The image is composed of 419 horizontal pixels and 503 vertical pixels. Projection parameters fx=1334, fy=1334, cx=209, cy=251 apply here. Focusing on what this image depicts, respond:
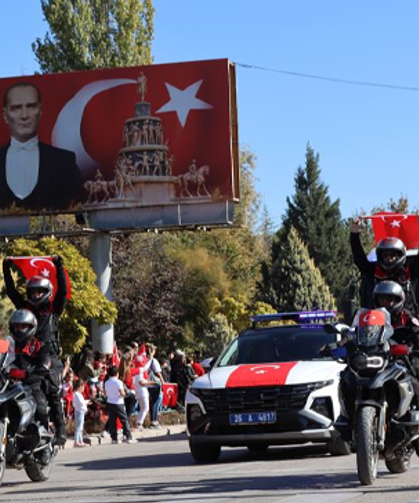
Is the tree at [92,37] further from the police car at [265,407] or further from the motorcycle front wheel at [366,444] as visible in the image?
the motorcycle front wheel at [366,444]

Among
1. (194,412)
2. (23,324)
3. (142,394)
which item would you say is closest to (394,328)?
(23,324)

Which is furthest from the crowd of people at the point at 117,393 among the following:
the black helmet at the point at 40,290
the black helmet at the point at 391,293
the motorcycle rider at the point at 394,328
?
the black helmet at the point at 391,293

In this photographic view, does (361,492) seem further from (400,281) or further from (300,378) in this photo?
(300,378)

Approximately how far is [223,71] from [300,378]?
23.0 metres

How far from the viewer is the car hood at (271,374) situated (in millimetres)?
15414

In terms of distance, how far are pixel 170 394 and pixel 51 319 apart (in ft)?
51.8

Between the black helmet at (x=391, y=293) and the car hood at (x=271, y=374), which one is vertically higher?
the black helmet at (x=391, y=293)

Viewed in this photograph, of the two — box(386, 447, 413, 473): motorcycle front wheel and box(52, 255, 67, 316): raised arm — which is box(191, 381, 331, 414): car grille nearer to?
box(52, 255, 67, 316): raised arm

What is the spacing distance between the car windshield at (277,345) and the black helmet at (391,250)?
407 cm

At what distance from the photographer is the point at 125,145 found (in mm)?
38094

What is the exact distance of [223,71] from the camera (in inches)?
1473

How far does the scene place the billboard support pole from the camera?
39250 mm

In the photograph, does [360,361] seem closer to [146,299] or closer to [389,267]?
[389,267]

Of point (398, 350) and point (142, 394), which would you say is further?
point (142, 394)
